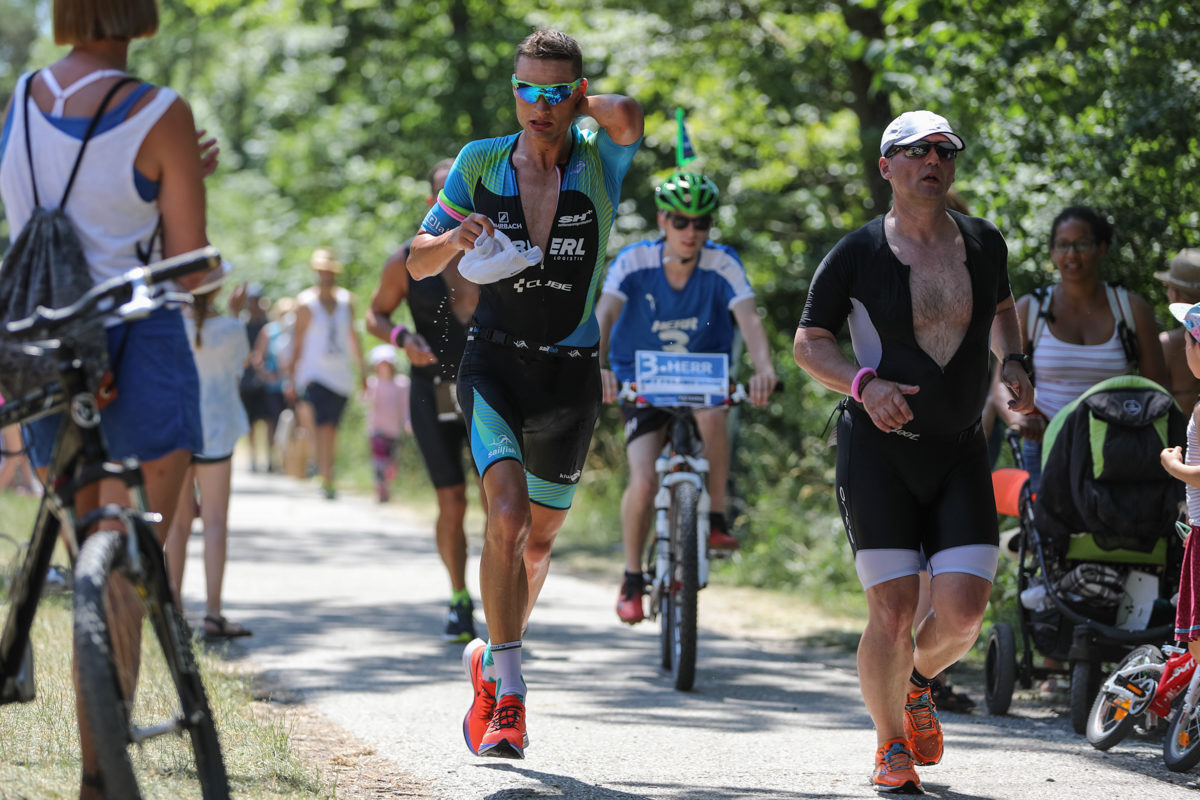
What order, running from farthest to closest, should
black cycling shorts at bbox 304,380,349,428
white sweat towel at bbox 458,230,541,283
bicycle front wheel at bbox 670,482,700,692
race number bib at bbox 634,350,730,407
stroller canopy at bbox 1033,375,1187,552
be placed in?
→ black cycling shorts at bbox 304,380,349,428, race number bib at bbox 634,350,730,407, bicycle front wheel at bbox 670,482,700,692, stroller canopy at bbox 1033,375,1187,552, white sweat towel at bbox 458,230,541,283

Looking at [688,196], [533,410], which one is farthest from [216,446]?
[533,410]

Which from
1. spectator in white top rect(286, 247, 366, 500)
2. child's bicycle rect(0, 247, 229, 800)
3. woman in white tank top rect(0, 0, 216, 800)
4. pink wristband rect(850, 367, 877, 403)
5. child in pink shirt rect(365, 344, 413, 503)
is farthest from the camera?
child in pink shirt rect(365, 344, 413, 503)

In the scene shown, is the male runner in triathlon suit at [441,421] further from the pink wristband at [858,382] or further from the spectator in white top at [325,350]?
the spectator in white top at [325,350]

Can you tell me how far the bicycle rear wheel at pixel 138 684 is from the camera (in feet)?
11.2

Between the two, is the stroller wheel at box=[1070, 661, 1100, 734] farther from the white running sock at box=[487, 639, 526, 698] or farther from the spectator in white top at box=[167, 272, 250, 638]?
the spectator in white top at box=[167, 272, 250, 638]

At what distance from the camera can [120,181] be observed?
4129 mm

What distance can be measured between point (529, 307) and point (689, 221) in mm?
2755

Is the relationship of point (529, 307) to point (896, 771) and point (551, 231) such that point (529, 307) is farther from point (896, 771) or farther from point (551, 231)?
point (896, 771)

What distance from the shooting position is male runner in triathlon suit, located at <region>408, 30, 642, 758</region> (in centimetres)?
539

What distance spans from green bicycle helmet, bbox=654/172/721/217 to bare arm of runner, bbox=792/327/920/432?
2923mm

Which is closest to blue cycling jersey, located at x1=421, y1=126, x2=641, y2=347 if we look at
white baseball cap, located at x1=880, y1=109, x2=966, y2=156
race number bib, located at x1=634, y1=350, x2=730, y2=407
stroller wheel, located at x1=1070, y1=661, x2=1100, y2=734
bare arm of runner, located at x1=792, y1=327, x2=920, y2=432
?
bare arm of runner, located at x1=792, y1=327, x2=920, y2=432

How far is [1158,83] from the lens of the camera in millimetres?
8672

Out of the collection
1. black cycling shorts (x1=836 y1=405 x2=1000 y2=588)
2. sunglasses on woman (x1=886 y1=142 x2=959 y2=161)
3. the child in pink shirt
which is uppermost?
sunglasses on woman (x1=886 y1=142 x2=959 y2=161)

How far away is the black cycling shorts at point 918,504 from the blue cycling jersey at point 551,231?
3.69ft
